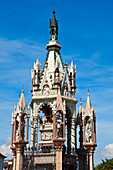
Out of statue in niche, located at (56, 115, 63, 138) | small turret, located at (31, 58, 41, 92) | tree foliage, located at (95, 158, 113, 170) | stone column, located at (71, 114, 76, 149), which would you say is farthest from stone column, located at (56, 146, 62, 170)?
tree foliage, located at (95, 158, 113, 170)

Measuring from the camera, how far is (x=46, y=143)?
100 ft

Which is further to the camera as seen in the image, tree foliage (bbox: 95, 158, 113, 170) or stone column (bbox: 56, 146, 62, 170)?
tree foliage (bbox: 95, 158, 113, 170)

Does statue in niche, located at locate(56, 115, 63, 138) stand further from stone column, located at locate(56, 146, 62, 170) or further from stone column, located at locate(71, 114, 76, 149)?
stone column, located at locate(71, 114, 76, 149)

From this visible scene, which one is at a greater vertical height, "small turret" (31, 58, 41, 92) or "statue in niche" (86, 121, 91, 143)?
"small turret" (31, 58, 41, 92)

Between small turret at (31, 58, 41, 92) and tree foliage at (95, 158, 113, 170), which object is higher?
small turret at (31, 58, 41, 92)

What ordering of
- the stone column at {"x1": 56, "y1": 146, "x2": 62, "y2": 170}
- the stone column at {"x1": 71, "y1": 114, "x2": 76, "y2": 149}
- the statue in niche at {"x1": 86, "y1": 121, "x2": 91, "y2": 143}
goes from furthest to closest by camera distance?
the stone column at {"x1": 71, "y1": 114, "x2": 76, "y2": 149}, the statue in niche at {"x1": 86, "y1": 121, "x2": 91, "y2": 143}, the stone column at {"x1": 56, "y1": 146, "x2": 62, "y2": 170}

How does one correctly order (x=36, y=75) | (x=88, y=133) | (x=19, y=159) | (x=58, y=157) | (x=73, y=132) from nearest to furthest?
(x=58, y=157) → (x=19, y=159) → (x=88, y=133) → (x=73, y=132) → (x=36, y=75)

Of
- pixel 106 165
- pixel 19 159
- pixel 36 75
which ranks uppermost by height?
pixel 36 75

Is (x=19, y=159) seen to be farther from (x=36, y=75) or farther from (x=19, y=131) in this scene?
(x=36, y=75)

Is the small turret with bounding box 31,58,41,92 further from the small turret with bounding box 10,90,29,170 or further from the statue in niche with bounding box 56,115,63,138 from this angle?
the statue in niche with bounding box 56,115,63,138

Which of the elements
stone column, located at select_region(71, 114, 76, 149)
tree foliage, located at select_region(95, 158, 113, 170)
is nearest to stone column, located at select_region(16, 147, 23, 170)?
stone column, located at select_region(71, 114, 76, 149)

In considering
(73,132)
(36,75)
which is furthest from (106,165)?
(36,75)

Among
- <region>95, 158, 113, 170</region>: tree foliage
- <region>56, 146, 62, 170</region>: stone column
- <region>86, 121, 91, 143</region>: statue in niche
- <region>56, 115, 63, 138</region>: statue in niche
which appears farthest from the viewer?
<region>95, 158, 113, 170</region>: tree foliage

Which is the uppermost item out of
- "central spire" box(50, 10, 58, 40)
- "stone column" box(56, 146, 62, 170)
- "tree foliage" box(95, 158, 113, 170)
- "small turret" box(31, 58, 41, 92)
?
"central spire" box(50, 10, 58, 40)
